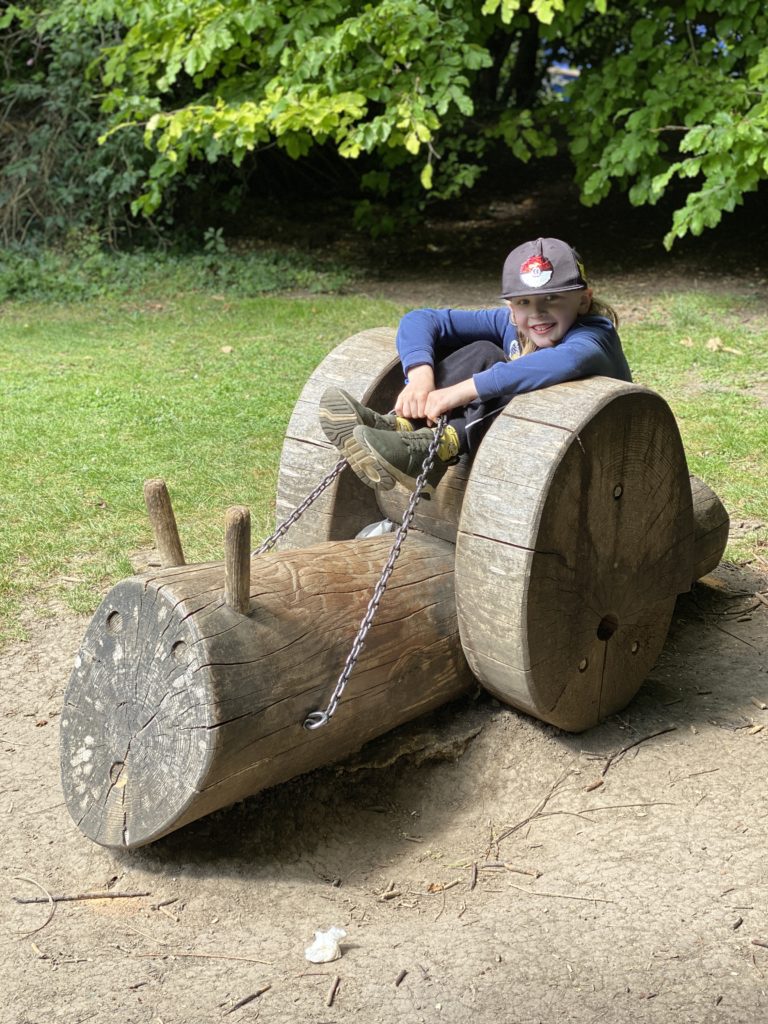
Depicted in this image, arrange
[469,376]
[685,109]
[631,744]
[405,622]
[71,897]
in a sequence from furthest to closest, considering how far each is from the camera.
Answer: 1. [685,109]
2. [469,376]
3. [631,744]
4. [405,622]
5. [71,897]

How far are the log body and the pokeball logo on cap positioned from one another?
1.05 m

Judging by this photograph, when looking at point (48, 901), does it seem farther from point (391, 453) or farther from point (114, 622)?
point (391, 453)

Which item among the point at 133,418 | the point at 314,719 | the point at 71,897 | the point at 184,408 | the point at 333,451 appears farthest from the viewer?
the point at 184,408

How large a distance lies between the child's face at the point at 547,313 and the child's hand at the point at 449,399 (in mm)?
265

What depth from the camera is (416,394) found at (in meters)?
3.62

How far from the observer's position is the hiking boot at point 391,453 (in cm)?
334

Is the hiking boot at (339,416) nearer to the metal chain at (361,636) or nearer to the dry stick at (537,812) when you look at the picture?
the metal chain at (361,636)

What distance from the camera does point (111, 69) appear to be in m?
9.52

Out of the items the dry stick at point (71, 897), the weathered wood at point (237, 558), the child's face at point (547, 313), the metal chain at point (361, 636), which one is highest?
the child's face at point (547, 313)

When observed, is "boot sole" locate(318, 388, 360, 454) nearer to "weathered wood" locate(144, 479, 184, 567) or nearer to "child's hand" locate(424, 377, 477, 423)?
"child's hand" locate(424, 377, 477, 423)

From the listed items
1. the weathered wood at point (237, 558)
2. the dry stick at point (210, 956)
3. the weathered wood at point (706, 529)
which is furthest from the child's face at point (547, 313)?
the dry stick at point (210, 956)

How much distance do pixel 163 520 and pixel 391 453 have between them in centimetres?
70

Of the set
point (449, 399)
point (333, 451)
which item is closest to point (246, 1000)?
point (449, 399)

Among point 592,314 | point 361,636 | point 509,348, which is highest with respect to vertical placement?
point 592,314
